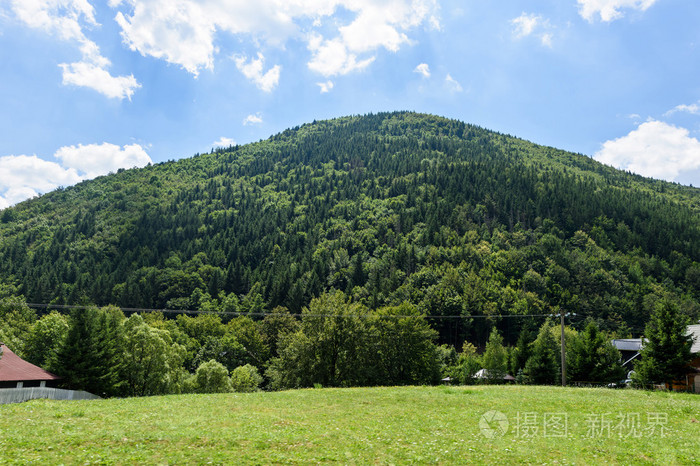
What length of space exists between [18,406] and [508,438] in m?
25.7

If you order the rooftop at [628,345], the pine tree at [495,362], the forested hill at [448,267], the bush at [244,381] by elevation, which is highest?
the forested hill at [448,267]

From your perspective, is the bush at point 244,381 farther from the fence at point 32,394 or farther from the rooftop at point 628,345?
the rooftop at point 628,345

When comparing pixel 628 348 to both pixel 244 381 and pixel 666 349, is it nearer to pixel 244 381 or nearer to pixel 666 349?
pixel 666 349

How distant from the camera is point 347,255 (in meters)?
174

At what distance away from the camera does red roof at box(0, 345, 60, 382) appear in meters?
37.1

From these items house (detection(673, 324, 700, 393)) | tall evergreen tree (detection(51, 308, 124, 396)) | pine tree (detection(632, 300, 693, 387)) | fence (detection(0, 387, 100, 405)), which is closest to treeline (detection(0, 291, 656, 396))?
tall evergreen tree (detection(51, 308, 124, 396))

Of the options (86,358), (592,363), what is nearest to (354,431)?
(86,358)

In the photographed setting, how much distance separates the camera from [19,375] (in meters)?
38.0

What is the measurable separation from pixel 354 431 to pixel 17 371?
3707 cm

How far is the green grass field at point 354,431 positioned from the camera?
48.1ft

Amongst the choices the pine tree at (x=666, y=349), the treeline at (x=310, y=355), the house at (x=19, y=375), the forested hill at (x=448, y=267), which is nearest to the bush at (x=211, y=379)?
the treeline at (x=310, y=355)

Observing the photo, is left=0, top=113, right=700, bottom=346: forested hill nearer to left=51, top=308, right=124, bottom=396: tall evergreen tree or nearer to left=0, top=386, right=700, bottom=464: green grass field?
left=51, top=308, right=124, bottom=396: tall evergreen tree

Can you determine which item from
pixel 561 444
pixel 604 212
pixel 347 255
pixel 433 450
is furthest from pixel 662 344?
pixel 604 212

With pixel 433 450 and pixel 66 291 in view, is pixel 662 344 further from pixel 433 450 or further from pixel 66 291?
pixel 66 291
